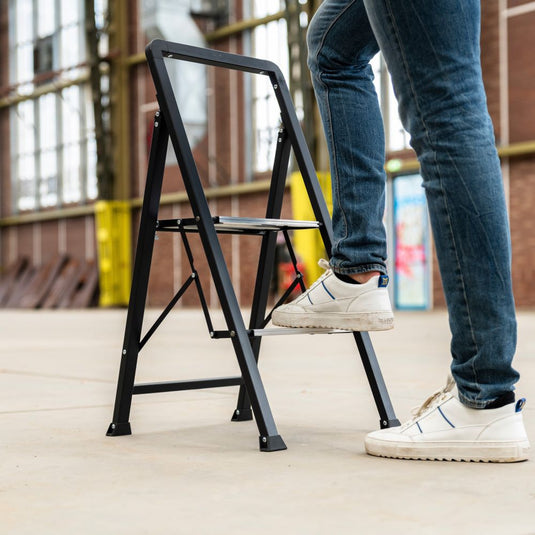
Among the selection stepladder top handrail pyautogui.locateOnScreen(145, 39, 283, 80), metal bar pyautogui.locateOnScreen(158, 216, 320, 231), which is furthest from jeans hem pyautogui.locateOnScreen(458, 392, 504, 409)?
stepladder top handrail pyautogui.locateOnScreen(145, 39, 283, 80)

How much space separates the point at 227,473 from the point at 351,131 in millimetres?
804

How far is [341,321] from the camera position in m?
1.97

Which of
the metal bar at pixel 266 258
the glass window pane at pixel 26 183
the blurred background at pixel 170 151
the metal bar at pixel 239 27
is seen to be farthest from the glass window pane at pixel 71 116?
the metal bar at pixel 266 258

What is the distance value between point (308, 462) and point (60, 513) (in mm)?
551

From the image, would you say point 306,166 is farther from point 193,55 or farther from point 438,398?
point 438,398

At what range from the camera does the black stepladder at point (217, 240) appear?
6.39 ft

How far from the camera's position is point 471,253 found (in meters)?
1.67

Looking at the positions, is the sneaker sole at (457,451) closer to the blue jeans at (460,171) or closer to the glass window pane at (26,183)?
the blue jeans at (460,171)

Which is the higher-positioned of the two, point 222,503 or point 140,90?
point 140,90

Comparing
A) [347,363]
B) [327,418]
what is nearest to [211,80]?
[347,363]

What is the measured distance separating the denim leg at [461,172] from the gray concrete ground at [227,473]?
223 millimetres

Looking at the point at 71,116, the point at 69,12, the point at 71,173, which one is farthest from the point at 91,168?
the point at 69,12

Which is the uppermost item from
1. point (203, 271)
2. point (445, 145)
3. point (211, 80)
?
→ point (211, 80)

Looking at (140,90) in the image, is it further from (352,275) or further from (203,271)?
(352,275)
